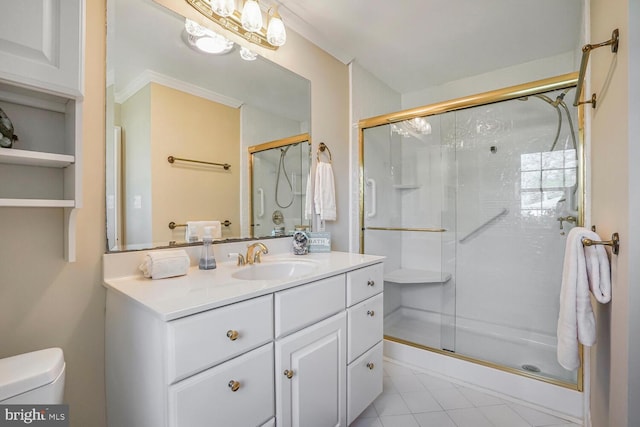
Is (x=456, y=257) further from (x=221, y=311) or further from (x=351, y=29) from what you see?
(x=221, y=311)

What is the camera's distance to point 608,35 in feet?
3.10

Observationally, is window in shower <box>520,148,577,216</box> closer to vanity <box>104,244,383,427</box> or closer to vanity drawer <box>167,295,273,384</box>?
vanity <box>104,244,383,427</box>

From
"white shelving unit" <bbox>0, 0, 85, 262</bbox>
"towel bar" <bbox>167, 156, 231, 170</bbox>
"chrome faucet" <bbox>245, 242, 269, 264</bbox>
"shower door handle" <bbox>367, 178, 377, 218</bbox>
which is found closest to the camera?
"white shelving unit" <bbox>0, 0, 85, 262</bbox>

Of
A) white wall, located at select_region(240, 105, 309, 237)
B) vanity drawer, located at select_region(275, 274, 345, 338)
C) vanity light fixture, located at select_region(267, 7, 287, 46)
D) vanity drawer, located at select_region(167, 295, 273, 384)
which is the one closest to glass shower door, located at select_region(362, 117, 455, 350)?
white wall, located at select_region(240, 105, 309, 237)

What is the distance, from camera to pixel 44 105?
0.95 meters

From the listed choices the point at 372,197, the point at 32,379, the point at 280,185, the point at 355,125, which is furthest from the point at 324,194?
the point at 32,379

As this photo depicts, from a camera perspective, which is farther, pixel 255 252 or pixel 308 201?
pixel 308 201

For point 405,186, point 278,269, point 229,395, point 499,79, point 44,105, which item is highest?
point 499,79

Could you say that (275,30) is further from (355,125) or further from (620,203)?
(620,203)

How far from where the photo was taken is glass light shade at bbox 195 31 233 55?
140 cm

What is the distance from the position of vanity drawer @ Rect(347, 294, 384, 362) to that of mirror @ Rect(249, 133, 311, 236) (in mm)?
682

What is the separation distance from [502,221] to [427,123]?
103 centimetres

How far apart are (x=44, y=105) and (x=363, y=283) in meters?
1.45

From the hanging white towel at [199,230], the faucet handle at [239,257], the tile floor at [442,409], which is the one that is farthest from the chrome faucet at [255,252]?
the tile floor at [442,409]
